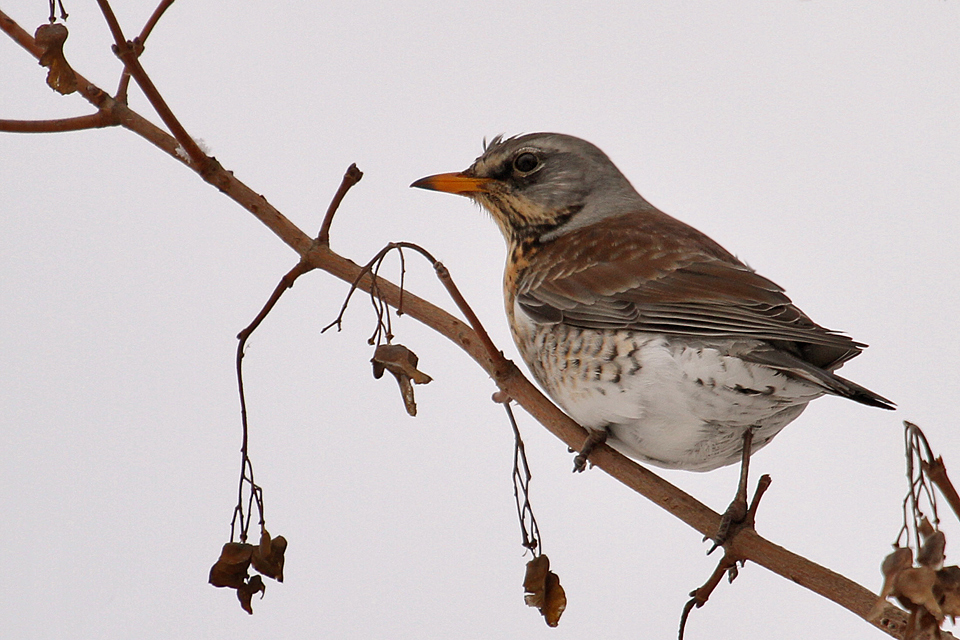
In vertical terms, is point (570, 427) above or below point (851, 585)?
above

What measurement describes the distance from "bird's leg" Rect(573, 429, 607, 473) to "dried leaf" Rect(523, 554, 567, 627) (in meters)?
0.29

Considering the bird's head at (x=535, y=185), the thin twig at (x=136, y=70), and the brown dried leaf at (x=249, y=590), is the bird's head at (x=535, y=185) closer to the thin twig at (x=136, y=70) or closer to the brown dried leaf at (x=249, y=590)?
the thin twig at (x=136, y=70)

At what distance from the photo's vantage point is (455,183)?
5.94 feet

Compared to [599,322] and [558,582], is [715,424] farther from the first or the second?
[558,582]

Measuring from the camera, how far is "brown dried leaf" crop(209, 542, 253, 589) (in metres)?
1.13

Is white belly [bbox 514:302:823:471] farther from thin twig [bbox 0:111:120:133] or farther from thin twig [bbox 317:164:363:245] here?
thin twig [bbox 0:111:120:133]

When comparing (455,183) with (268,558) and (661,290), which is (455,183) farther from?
(268,558)

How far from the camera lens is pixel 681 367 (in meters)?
1.42

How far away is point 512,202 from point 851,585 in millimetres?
1008

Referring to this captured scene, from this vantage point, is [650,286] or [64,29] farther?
[650,286]

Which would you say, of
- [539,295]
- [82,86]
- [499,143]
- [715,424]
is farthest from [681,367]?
[82,86]

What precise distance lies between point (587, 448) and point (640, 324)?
0.22 meters

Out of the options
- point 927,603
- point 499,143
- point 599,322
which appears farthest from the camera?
point 499,143

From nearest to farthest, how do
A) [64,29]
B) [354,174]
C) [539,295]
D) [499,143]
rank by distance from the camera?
[64,29] → [354,174] → [539,295] → [499,143]
